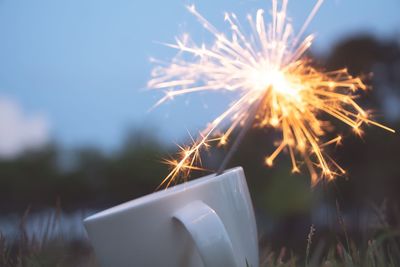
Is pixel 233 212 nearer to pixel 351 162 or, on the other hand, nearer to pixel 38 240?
pixel 38 240

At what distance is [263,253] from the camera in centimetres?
115

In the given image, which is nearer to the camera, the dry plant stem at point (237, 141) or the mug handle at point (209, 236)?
the mug handle at point (209, 236)

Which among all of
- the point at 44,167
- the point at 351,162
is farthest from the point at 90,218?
the point at 351,162

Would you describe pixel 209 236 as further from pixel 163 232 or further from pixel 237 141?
pixel 237 141

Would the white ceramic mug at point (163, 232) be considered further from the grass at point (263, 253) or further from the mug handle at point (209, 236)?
the grass at point (263, 253)

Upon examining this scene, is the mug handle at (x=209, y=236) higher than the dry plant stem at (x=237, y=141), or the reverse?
the dry plant stem at (x=237, y=141)

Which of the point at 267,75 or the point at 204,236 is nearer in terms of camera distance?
the point at 204,236

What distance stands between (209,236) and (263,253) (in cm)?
44

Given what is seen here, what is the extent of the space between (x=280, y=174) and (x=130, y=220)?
17.7ft

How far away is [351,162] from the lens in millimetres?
6367

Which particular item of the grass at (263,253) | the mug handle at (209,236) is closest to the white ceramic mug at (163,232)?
the mug handle at (209,236)

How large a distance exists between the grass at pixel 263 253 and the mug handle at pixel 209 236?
191 millimetres

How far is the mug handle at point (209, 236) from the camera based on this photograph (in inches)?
28.7

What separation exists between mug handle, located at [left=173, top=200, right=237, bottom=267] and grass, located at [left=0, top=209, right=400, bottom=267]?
0.19 m
